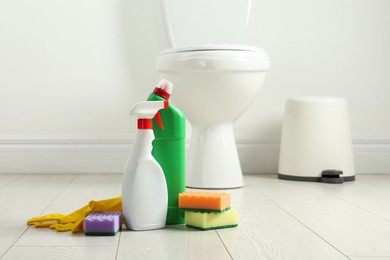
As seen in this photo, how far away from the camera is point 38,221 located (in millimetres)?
1496

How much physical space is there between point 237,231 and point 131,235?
0.24 metres

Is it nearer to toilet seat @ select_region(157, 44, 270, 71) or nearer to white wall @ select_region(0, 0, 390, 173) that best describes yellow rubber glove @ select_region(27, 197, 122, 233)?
toilet seat @ select_region(157, 44, 270, 71)

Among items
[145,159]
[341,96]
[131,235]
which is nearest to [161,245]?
[131,235]

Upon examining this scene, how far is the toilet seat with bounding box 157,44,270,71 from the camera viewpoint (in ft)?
6.83

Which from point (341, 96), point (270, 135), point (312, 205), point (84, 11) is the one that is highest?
point (84, 11)

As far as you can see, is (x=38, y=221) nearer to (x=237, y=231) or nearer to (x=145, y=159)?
(x=145, y=159)

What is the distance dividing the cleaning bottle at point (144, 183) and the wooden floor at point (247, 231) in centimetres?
4

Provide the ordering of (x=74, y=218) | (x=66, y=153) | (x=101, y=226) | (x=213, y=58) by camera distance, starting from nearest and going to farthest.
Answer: (x=101, y=226)
(x=74, y=218)
(x=213, y=58)
(x=66, y=153)

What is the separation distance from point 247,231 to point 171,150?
0.26m

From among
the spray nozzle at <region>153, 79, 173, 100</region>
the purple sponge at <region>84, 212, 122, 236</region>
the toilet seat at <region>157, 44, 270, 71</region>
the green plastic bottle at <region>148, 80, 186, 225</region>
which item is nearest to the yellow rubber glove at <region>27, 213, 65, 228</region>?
the purple sponge at <region>84, 212, 122, 236</region>

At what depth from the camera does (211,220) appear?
1.42 meters

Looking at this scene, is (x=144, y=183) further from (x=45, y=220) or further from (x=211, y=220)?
(x=45, y=220)

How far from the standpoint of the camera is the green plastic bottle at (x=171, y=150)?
4.87 feet

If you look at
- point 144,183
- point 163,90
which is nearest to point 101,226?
point 144,183
